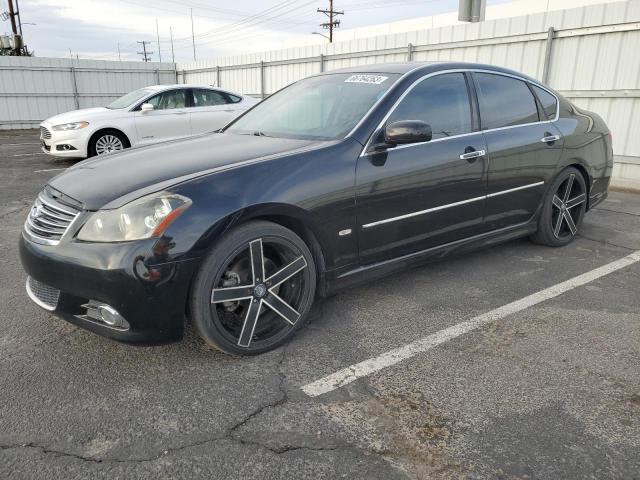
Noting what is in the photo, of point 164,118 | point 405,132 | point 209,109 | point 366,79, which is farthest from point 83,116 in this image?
point 405,132

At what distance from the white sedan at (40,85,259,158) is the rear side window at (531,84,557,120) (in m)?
5.83

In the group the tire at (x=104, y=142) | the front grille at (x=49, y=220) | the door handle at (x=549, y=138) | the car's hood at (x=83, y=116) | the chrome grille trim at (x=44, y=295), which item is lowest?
the chrome grille trim at (x=44, y=295)

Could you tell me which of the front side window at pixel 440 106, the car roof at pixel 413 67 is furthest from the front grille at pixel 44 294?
Answer: the car roof at pixel 413 67

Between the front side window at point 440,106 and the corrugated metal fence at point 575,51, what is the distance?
515 cm

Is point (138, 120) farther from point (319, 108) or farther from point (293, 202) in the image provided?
point (293, 202)

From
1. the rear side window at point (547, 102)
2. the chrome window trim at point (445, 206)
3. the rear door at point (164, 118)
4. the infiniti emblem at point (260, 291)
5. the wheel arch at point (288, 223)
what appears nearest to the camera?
the wheel arch at point (288, 223)

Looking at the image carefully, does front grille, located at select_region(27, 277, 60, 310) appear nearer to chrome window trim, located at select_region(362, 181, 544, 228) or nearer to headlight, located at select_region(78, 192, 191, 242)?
headlight, located at select_region(78, 192, 191, 242)

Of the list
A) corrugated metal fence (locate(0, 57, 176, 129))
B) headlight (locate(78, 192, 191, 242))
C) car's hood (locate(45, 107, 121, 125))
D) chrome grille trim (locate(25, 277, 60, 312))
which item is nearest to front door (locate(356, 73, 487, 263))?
headlight (locate(78, 192, 191, 242))

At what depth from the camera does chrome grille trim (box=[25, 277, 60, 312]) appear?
105 inches

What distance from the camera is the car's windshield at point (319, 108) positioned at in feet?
11.2

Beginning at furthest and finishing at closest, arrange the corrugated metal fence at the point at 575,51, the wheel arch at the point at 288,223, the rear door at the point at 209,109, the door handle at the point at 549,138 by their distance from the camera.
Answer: the rear door at the point at 209,109 < the corrugated metal fence at the point at 575,51 < the door handle at the point at 549,138 < the wheel arch at the point at 288,223

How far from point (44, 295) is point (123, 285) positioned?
638 millimetres

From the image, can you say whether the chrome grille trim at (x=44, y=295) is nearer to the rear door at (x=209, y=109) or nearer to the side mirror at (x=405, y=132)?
the side mirror at (x=405, y=132)

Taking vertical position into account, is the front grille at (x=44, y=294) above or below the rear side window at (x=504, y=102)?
below
